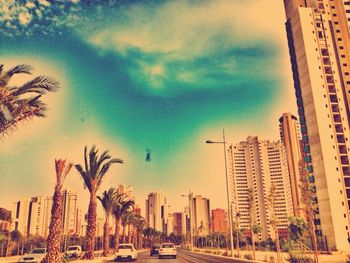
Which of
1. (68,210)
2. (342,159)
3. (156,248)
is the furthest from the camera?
(68,210)

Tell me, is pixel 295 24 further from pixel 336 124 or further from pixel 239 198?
pixel 239 198

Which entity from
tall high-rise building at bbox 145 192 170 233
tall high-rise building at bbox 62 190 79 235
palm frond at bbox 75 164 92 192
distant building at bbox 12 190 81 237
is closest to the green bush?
palm frond at bbox 75 164 92 192

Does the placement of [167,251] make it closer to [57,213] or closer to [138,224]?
[57,213]

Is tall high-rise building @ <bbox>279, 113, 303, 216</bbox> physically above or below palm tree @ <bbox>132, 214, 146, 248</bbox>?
above

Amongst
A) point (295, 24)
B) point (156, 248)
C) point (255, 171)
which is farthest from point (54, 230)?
point (255, 171)

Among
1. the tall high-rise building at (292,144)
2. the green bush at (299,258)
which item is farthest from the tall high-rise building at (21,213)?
the green bush at (299,258)

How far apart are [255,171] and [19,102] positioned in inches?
6168

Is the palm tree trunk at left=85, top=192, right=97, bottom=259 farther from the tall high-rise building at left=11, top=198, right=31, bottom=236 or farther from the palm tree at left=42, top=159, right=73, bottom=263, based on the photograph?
the tall high-rise building at left=11, top=198, right=31, bottom=236

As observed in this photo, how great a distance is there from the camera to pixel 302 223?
77500mm

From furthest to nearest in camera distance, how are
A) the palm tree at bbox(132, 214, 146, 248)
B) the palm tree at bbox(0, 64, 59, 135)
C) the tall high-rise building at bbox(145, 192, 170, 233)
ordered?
the tall high-rise building at bbox(145, 192, 170, 233)
the palm tree at bbox(132, 214, 146, 248)
the palm tree at bbox(0, 64, 59, 135)

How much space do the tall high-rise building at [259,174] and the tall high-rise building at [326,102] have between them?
67805 mm

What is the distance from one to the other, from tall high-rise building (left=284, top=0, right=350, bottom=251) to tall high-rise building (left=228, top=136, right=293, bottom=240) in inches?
2669

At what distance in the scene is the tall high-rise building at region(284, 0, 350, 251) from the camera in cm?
7006

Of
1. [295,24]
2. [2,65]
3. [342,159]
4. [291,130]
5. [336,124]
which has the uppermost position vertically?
[295,24]
